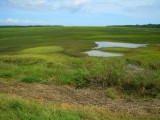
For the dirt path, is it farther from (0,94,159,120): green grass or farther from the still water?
the still water

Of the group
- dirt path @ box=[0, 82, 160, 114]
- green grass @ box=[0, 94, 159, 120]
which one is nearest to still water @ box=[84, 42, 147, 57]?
dirt path @ box=[0, 82, 160, 114]

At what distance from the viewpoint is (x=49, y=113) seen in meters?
7.09

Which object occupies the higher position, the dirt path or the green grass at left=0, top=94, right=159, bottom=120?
the green grass at left=0, top=94, right=159, bottom=120

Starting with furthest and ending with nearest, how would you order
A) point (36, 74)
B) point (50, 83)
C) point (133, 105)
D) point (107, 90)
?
point (36, 74) < point (50, 83) < point (107, 90) < point (133, 105)

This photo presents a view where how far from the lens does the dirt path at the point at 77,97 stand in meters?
8.86

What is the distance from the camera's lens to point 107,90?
10.8m

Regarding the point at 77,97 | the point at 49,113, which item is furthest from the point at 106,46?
the point at 49,113

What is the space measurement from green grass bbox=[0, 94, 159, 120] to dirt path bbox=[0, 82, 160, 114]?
61 centimetres

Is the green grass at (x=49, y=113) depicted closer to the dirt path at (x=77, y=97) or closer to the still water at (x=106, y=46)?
the dirt path at (x=77, y=97)

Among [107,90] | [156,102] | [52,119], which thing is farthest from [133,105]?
[52,119]

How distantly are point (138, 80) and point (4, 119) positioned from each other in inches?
256

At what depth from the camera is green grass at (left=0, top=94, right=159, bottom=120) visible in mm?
6898

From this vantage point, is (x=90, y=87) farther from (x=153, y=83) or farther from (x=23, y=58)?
(x=23, y=58)

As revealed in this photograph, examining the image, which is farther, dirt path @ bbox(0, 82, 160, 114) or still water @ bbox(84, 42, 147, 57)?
still water @ bbox(84, 42, 147, 57)
